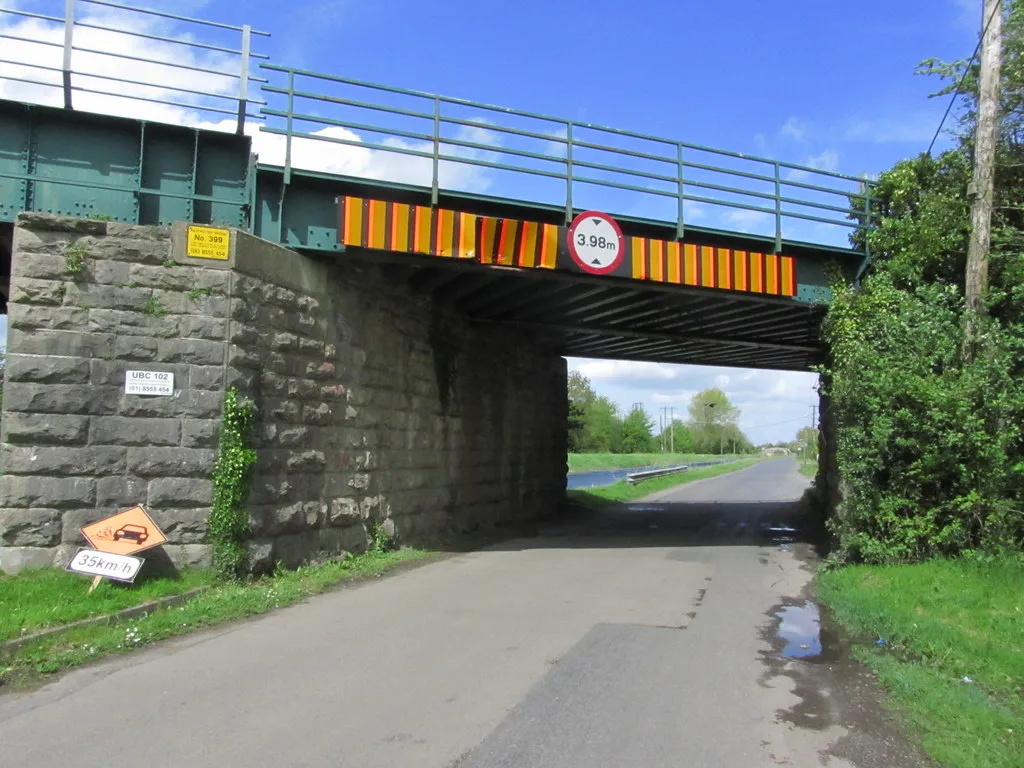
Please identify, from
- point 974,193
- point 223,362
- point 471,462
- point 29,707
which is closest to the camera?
point 29,707

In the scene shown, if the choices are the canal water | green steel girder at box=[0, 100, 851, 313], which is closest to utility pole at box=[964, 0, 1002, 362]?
green steel girder at box=[0, 100, 851, 313]

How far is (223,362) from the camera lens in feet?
30.0

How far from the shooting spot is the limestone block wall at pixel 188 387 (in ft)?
27.5

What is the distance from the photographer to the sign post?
310 inches

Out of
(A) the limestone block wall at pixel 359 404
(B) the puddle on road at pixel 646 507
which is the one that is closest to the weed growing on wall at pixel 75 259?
(A) the limestone block wall at pixel 359 404

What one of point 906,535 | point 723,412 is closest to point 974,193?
point 906,535

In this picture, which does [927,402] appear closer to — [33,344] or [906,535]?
[906,535]

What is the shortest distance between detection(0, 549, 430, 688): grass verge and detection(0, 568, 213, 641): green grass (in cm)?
21

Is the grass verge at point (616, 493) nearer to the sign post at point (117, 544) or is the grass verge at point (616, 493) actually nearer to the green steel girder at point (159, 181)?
the green steel girder at point (159, 181)

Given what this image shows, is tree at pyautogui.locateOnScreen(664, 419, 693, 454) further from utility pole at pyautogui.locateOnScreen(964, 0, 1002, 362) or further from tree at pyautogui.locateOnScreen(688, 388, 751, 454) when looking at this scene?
utility pole at pyautogui.locateOnScreen(964, 0, 1002, 362)

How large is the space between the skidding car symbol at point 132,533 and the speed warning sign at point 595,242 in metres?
6.72

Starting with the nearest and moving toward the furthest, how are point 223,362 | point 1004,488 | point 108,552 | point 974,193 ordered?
point 108,552, point 223,362, point 1004,488, point 974,193

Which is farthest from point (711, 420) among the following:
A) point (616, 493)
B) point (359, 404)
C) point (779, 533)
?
point (359, 404)

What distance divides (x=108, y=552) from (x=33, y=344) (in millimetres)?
2379
